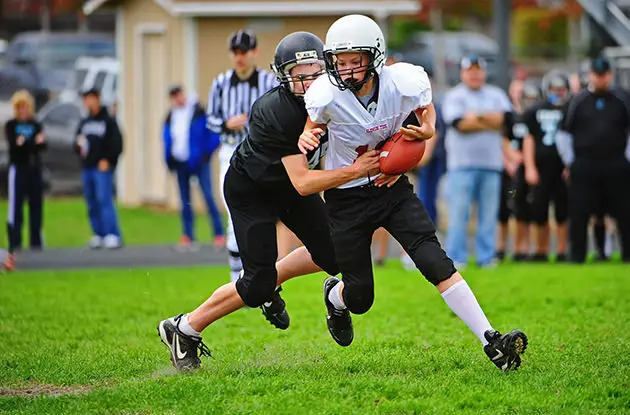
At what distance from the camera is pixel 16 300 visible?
37.0 feet

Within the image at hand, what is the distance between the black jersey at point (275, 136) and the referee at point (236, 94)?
258cm

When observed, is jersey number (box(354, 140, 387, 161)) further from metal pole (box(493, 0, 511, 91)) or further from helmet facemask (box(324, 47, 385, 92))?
metal pole (box(493, 0, 511, 91))

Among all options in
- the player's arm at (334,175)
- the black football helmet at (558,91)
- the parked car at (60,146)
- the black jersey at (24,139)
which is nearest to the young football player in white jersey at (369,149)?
the player's arm at (334,175)

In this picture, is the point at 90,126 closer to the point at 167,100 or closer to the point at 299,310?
the point at 167,100

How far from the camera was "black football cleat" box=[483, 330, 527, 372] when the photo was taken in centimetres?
666

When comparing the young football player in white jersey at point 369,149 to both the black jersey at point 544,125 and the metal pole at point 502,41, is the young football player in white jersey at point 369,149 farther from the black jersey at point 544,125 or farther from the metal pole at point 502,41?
the metal pole at point 502,41

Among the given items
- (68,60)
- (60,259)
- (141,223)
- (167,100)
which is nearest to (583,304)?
(60,259)

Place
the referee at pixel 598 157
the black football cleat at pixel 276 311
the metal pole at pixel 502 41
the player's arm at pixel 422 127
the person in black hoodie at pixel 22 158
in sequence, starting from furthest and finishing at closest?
the metal pole at pixel 502 41 < the person in black hoodie at pixel 22 158 < the referee at pixel 598 157 < the black football cleat at pixel 276 311 < the player's arm at pixel 422 127

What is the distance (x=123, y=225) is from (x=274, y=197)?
494 inches

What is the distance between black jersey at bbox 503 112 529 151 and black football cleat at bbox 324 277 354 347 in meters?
6.29

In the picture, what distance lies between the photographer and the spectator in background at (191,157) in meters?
16.3

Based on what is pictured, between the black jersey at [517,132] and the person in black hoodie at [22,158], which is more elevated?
the black jersey at [517,132]

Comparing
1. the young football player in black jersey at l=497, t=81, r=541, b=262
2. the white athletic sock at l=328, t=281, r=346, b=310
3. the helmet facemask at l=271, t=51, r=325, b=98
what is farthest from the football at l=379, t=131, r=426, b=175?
the young football player in black jersey at l=497, t=81, r=541, b=262

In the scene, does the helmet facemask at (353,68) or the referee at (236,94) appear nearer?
the helmet facemask at (353,68)
